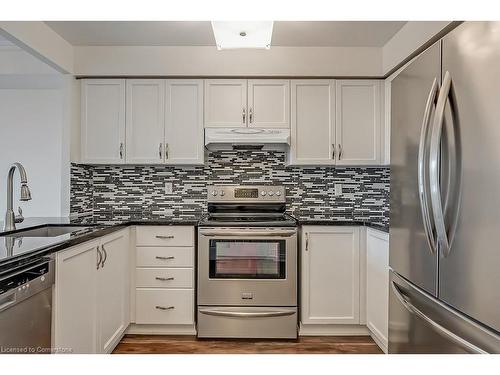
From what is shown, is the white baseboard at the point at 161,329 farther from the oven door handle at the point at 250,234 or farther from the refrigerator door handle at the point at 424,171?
the refrigerator door handle at the point at 424,171

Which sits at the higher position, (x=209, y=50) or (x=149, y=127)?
(x=209, y=50)

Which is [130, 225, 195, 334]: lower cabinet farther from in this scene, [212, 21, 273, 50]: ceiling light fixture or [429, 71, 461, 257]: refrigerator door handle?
[429, 71, 461, 257]: refrigerator door handle

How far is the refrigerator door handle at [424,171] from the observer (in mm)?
1060

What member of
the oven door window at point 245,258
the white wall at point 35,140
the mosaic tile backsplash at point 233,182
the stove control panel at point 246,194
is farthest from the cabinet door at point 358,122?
the white wall at point 35,140

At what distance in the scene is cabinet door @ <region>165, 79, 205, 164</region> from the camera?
299 cm

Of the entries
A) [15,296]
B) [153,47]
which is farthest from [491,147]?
[153,47]

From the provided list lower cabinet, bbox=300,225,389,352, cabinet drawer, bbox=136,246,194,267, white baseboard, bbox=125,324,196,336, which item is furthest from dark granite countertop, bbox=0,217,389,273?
white baseboard, bbox=125,324,196,336

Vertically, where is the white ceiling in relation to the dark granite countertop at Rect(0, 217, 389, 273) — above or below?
above

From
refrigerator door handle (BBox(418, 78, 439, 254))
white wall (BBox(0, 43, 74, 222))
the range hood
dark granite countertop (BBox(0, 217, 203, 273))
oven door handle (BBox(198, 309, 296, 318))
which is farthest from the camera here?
white wall (BBox(0, 43, 74, 222))

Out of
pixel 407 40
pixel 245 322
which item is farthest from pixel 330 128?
pixel 245 322

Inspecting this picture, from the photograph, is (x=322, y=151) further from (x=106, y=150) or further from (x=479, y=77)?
(x=479, y=77)

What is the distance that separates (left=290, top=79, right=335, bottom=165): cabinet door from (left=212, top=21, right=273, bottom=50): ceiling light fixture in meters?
0.82
